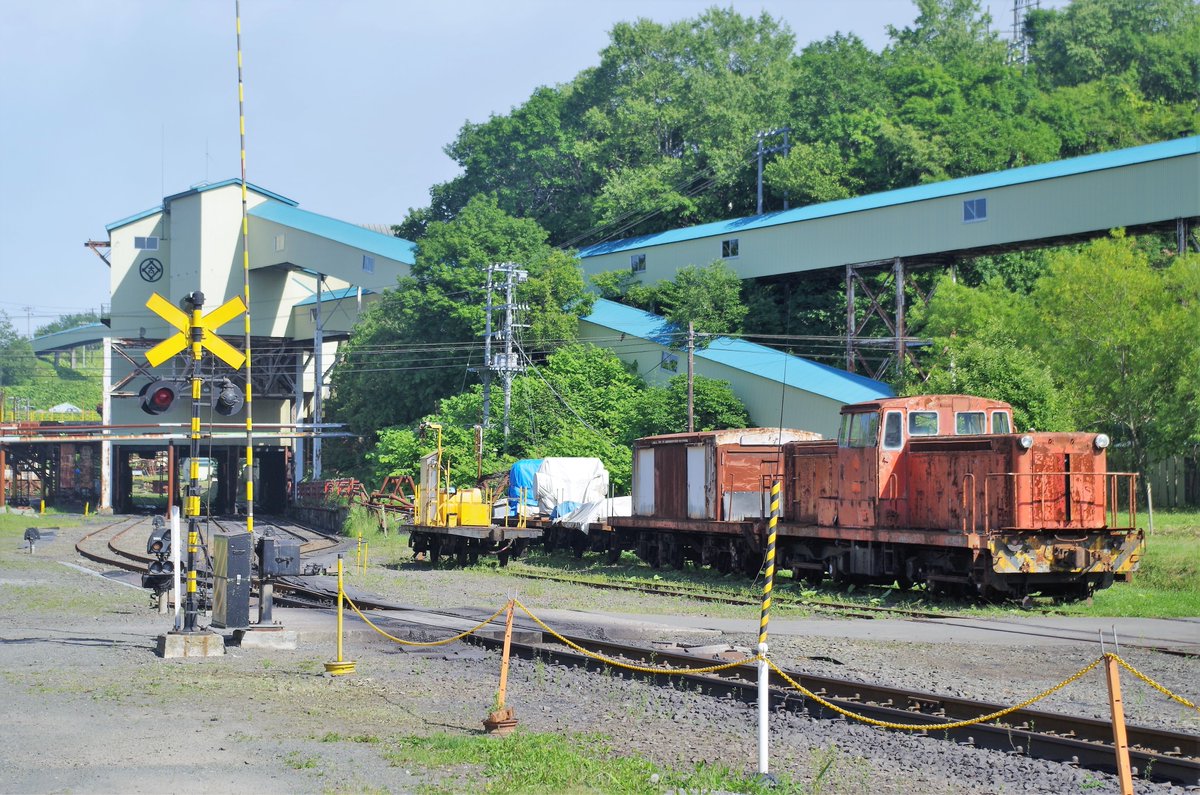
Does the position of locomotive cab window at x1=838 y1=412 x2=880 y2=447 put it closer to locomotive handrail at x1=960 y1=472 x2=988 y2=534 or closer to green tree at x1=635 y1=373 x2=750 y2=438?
locomotive handrail at x1=960 y1=472 x2=988 y2=534

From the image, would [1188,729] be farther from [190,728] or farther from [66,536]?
[66,536]

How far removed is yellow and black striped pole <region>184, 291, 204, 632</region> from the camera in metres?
14.3

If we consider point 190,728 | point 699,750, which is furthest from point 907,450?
point 190,728

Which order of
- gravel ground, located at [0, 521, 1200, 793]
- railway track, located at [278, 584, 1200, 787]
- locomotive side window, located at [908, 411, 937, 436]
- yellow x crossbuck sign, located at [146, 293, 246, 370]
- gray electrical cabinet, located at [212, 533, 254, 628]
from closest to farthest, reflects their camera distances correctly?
gravel ground, located at [0, 521, 1200, 793] → railway track, located at [278, 584, 1200, 787] → yellow x crossbuck sign, located at [146, 293, 246, 370] → gray electrical cabinet, located at [212, 533, 254, 628] → locomotive side window, located at [908, 411, 937, 436]

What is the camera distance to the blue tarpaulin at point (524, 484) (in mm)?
36125

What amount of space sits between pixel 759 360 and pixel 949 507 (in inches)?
1045

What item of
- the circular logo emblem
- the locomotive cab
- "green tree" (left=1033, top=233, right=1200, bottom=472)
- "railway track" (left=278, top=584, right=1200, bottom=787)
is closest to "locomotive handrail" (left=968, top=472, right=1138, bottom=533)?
the locomotive cab

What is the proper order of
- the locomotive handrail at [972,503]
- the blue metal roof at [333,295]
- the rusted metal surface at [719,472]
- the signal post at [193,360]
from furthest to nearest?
the blue metal roof at [333,295], the rusted metal surface at [719,472], the locomotive handrail at [972,503], the signal post at [193,360]

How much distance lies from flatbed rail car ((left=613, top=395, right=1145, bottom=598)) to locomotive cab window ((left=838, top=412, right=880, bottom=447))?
0.03m

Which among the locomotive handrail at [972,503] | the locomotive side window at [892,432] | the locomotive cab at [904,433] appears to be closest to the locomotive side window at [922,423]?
the locomotive cab at [904,433]

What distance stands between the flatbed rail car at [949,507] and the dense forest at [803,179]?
10711 mm

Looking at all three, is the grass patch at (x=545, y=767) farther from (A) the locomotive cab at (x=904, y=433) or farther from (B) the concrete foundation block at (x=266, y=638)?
(A) the locomotive cab at (x=904, y=433)

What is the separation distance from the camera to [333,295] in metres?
68.7

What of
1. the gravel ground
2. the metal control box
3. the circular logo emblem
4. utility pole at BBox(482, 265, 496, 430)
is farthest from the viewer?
the circular logo emblem
